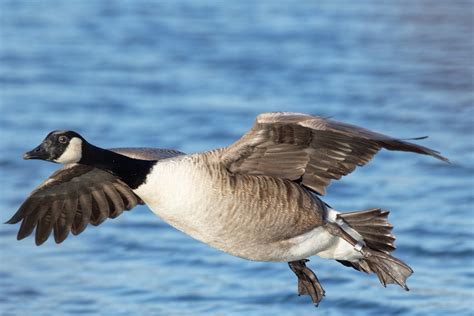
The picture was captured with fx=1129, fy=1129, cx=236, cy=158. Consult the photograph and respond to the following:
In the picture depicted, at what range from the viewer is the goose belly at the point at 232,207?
25.1ft

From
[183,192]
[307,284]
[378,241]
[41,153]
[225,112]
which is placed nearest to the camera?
[183,192]

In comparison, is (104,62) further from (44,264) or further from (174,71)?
(44,264)

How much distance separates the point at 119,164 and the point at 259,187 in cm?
99

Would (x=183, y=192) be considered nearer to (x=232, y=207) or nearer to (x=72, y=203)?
(x=232, y=207)

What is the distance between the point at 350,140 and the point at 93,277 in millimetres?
3840

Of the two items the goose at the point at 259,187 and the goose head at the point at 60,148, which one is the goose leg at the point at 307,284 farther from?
the goose head at the point at 60,148

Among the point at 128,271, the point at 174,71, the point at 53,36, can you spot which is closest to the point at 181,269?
the point at 128,271

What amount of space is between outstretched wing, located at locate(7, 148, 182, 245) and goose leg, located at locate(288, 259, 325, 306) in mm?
1309

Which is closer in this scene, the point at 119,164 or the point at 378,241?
the point at 119,164

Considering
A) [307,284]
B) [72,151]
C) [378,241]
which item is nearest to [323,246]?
[378,241]

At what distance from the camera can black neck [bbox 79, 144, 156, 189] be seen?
779cm

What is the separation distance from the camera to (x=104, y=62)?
716 inches

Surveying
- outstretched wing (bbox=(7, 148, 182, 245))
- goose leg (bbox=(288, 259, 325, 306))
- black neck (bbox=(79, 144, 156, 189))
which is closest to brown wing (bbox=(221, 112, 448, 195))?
black neck (bbox=(79, 144, 156, 189))

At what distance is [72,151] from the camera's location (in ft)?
25.8
